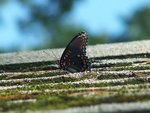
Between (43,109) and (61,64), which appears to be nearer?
(43,109)

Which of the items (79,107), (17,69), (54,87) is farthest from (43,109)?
(17,69)

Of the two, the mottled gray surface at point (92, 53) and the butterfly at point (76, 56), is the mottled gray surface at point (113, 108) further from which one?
the mottled gray surface at point (92, 53)

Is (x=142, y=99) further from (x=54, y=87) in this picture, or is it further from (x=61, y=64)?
(x=61, y=64)

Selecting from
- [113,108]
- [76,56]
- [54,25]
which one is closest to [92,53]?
[76,56]

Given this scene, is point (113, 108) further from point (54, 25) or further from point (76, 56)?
point (54, 25)

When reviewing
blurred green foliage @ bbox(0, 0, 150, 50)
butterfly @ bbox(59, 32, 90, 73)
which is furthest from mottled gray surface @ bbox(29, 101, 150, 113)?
blurred green foliage @ bbox(0, 0, 150, 50)

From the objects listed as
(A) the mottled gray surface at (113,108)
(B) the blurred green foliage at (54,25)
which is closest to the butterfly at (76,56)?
(A) the mottled gray surface at (113,108)
